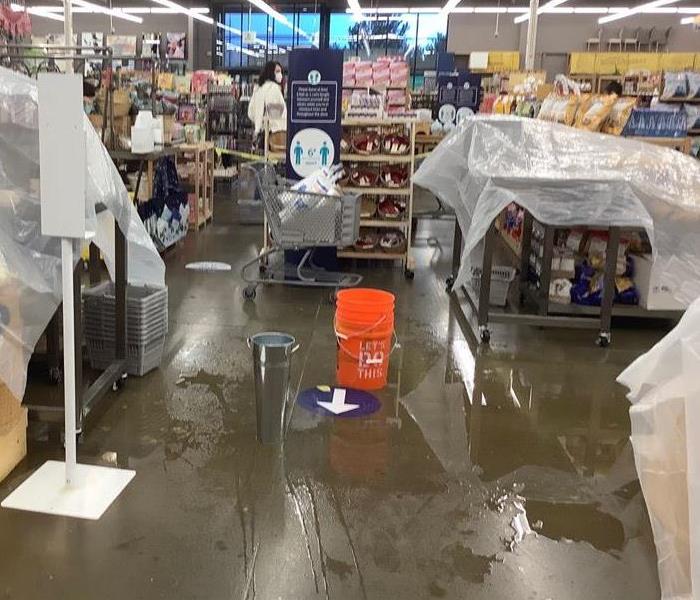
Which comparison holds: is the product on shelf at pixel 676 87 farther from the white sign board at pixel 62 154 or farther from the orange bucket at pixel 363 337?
the white sign board at pixel 62 154

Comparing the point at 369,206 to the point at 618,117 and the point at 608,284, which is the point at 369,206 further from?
the point at 608,284

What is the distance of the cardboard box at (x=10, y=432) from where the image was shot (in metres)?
2.78

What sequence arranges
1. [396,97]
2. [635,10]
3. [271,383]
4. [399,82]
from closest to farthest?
[271,383], [399,82], [396,97], [635,10]

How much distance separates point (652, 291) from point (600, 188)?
2.72ft

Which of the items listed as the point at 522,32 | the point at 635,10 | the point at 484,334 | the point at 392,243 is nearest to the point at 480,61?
the point at 635,10

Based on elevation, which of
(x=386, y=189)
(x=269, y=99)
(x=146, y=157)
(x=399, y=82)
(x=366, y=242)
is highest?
(x=399, y=82)

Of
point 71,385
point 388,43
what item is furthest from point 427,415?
point 388,43

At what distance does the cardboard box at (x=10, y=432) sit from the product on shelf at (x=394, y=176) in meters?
4.14

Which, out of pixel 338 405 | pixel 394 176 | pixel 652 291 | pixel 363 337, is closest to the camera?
pixel 338 405

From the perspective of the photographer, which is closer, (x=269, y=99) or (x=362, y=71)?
(x=362, y=71)

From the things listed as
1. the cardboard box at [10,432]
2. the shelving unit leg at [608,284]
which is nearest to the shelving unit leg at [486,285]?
the shelving unit leg at [608,284]

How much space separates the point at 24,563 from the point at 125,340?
154 centimetres

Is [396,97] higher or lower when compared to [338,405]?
higher

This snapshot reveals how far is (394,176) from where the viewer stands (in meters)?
6.50
